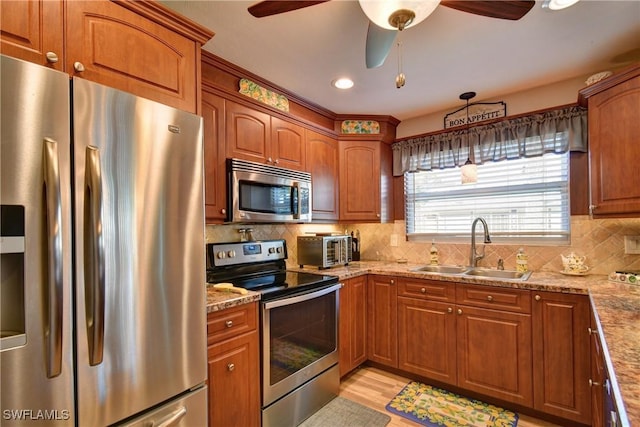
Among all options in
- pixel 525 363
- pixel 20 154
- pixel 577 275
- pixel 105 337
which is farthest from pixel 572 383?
pixel 20 154

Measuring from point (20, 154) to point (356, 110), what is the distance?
2.54m

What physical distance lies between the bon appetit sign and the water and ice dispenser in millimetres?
3088

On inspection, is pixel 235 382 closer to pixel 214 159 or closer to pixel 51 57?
pixel 214 159

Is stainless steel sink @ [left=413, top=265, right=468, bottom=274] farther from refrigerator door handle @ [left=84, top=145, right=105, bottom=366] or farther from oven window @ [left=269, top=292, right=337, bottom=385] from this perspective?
refrigerator door handle @ [left=84, top=145, right=105, bottom=366]

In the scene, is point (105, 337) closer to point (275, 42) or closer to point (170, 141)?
point (170, 141)

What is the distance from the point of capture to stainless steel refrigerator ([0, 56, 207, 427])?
892 millimetres

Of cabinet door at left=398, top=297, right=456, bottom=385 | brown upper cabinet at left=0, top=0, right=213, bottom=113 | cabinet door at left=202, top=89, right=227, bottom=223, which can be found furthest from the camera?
cabinet door at left=398, top=297, right=456, bottom=385

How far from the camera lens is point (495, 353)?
217cm

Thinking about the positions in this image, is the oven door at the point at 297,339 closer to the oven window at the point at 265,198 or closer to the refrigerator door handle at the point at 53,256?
the oven window at the point at 265,198

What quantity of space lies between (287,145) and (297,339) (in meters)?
1.46

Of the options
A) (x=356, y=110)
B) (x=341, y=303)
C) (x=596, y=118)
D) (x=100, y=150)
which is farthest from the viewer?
(x=356, y=110)

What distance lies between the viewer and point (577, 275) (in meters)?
2.25

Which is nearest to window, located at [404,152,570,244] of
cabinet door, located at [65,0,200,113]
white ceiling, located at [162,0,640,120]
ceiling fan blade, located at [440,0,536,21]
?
white ceiling, located at [162,0,640,120]

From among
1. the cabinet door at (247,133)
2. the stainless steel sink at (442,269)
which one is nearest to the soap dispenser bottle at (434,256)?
the stainless steel sink at (442,269)
